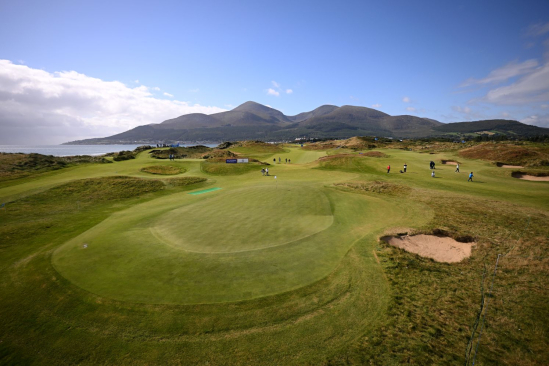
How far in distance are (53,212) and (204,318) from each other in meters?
26.8

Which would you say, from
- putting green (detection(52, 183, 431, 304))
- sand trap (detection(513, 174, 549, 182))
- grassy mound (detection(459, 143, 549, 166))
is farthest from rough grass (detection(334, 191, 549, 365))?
grassy mound (detection(459, 143, 549, 166))

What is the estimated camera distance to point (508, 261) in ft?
44.0

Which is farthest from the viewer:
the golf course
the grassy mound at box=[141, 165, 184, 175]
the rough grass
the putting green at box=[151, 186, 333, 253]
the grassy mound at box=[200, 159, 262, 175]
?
the grassy mound at box=[200, 159, 262, 175]

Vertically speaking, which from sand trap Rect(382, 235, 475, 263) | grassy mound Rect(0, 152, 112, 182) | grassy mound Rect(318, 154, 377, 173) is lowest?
sand trap Rect(382, 235, 475, 263)

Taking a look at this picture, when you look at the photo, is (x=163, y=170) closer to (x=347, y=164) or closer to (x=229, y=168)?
(x=229, y=168)

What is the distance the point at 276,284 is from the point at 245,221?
948 cm

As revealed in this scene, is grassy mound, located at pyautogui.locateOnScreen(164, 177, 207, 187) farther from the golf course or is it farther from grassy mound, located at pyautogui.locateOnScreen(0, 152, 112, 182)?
grassy mound, located at pyautogui.locateOnScreen(0, 152, 112, 182)

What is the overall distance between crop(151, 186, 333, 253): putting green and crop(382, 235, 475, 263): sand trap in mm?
5972

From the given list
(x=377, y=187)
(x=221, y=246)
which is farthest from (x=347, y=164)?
(x=221, y=246)

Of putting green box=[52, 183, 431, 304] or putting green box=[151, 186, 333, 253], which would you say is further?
putting green box=[151, 186, 333, 253]

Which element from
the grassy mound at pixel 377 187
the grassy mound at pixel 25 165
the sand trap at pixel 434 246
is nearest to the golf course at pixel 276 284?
the sand trap at pixel 434 246

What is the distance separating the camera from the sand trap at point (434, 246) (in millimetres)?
15352

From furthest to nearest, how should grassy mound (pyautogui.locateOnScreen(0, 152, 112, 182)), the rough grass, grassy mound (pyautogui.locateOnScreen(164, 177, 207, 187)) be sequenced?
grassy mound (pyautogui.locateOnScreen(164, 177, 207, 187)) < grassy mound (pyautogui.locateOnScreen(0, 152, 112, 182)) < the rough grass

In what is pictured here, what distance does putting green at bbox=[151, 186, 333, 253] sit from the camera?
1675 cm
